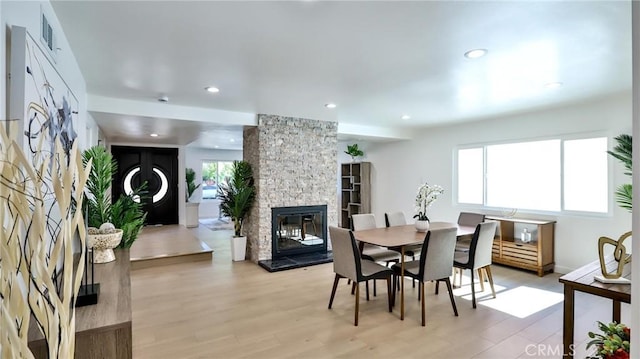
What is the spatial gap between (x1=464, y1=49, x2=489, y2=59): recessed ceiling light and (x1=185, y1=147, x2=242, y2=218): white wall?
902 cm

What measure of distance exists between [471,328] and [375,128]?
4.17 m

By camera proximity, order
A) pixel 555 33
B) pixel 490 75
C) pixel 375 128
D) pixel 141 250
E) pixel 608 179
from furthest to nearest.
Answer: pixel 375 128 → pixel 141 250 → pixel 608 179 → pixel 490 75 → pixel 555 33

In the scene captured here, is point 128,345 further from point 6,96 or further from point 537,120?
point 537,120

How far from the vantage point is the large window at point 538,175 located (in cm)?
445

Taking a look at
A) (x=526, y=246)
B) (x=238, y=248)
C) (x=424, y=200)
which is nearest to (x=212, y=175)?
(x=238, y=248)

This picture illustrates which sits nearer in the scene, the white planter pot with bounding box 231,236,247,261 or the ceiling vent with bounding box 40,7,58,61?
the ceiling vent with bounding box 40,7,58,61

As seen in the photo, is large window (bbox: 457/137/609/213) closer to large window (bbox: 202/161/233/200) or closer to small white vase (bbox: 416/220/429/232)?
small white vase (bbox: 416/220/429/232)

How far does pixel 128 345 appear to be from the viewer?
130 centimetres

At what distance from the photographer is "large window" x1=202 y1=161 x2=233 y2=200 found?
1087 centimetres

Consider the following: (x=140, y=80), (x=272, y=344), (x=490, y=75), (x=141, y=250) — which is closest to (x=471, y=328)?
(x=272, y=344)

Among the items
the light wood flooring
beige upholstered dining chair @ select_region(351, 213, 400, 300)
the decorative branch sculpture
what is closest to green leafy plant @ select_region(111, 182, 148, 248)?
the light wood flooring

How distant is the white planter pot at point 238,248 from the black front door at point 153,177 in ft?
13.1

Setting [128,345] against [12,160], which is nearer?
[12,160]

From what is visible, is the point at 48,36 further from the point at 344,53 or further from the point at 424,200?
the point at 424,200
